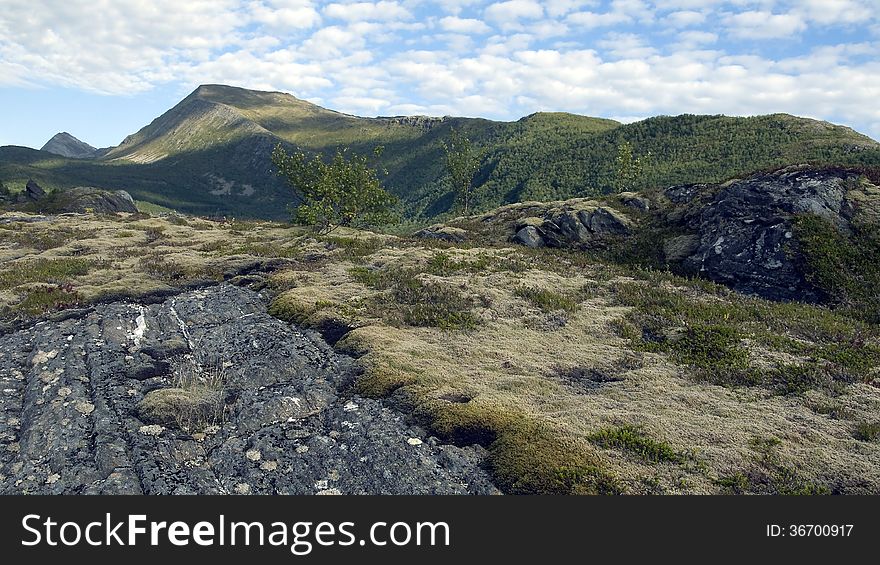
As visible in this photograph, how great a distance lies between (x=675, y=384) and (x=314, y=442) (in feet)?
36.9

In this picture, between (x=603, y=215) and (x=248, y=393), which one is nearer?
(x=248, y=393)

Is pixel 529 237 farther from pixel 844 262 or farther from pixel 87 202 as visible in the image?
pixel 87 202

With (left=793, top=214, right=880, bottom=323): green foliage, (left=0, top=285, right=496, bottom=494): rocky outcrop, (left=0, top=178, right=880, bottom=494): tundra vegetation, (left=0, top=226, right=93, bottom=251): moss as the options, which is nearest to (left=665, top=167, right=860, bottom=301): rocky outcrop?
(left=793, top=214, right=880, bottom=323): green foliage

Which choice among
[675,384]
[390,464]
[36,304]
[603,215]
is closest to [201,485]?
[390,464]

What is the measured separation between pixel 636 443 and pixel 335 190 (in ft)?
165

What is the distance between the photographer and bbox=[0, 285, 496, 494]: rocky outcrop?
11031 millimetres

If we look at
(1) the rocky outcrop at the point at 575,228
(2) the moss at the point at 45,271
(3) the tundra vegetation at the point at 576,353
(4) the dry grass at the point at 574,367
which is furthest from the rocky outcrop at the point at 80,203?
(1) the rocky outcrop at the point at 575,228

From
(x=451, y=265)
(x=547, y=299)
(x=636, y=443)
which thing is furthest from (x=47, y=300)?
(x=636, y=443)

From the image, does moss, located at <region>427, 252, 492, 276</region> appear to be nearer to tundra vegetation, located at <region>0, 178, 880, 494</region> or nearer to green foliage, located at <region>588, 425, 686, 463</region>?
tundra vegetation, located at <region>0, 178, 880, 494</region>

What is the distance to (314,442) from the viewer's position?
12.6 metres

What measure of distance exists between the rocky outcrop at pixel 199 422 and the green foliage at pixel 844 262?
23.4 meters
